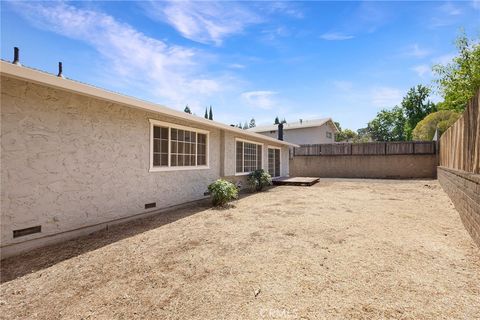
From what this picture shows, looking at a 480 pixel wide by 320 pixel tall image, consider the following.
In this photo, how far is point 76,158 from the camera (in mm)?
4324

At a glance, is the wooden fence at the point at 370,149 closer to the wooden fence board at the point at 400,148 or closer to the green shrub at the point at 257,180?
the wooden fence board at the point at 400,148

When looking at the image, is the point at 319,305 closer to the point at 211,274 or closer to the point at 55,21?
the point at 211,274

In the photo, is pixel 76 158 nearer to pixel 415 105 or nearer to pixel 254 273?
pixel 254 273

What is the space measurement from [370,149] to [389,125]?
119 feet

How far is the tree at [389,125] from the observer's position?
1702 inches

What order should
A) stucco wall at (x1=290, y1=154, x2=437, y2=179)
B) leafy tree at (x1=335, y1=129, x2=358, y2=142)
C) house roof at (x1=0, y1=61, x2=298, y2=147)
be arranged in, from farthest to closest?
leafy tree at (x1=335, y1=129, x2=358, y2=142) → stucco wall at (x1=290, y1=154, x2=437, y2=179) → house roof at (x1=0, y1=61, x2=298, y2=147)

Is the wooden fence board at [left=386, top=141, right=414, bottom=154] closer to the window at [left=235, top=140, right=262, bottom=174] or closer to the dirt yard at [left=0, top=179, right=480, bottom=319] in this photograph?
the window at [left=235, top=140, right=262, bottom=174]

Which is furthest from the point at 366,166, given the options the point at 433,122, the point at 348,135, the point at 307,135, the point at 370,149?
the point at 348,135

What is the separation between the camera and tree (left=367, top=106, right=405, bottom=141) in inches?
1702

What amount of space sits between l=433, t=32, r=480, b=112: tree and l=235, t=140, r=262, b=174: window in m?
18.4

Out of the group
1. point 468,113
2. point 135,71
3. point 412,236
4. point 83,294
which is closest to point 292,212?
point 412,236

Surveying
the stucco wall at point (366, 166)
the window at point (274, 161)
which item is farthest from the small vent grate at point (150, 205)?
the stucco wall at point (366, 166)

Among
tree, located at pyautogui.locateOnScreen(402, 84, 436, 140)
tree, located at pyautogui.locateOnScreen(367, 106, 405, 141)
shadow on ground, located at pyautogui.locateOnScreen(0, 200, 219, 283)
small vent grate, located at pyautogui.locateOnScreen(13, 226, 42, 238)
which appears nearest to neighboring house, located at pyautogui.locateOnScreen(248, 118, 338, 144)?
tree, located at pyautogui.locateOnScreen(402, 84, 436, 140)

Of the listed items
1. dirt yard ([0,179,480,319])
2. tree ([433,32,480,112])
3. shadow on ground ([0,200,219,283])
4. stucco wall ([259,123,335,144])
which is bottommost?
shadow on ground ([0,200,219,283])
